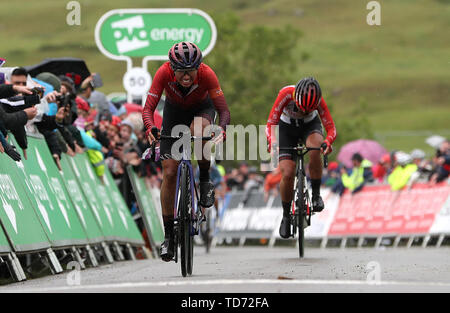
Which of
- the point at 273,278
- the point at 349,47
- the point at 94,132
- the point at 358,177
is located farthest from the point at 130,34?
the point at 349,47

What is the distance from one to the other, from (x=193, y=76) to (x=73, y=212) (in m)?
3.77

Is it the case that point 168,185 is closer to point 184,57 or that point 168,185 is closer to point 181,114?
point 181,114

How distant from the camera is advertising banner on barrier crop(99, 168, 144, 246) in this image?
16219 mm

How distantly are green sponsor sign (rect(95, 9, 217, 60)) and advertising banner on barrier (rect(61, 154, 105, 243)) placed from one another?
8.41 meters

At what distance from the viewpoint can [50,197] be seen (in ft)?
41.3

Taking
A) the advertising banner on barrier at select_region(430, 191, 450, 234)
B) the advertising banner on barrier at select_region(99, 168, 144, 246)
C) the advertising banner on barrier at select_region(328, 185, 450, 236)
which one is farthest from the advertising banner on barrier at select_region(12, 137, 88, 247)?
the advertising banner on barrier at select_region(328, 185, 450, 236)

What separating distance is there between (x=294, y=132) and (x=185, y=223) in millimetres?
3654

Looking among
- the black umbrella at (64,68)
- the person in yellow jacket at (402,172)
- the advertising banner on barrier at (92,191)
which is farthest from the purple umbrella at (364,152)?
the advertising banner on barrier at (92,191)

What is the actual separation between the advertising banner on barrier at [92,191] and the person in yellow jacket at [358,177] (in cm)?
1034

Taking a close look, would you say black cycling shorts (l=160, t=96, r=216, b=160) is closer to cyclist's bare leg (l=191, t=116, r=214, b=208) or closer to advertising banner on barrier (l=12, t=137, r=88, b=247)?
cyclist's bare leg (l=191, t=116, r=214, b=208)

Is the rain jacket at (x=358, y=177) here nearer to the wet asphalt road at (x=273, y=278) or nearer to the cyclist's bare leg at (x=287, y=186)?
the wet asphalt road at (x=273, y=278)

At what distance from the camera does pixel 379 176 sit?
83.0 feet

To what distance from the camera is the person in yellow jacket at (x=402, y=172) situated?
23.1 meters

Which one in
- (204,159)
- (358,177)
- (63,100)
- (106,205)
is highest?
(63,100)
